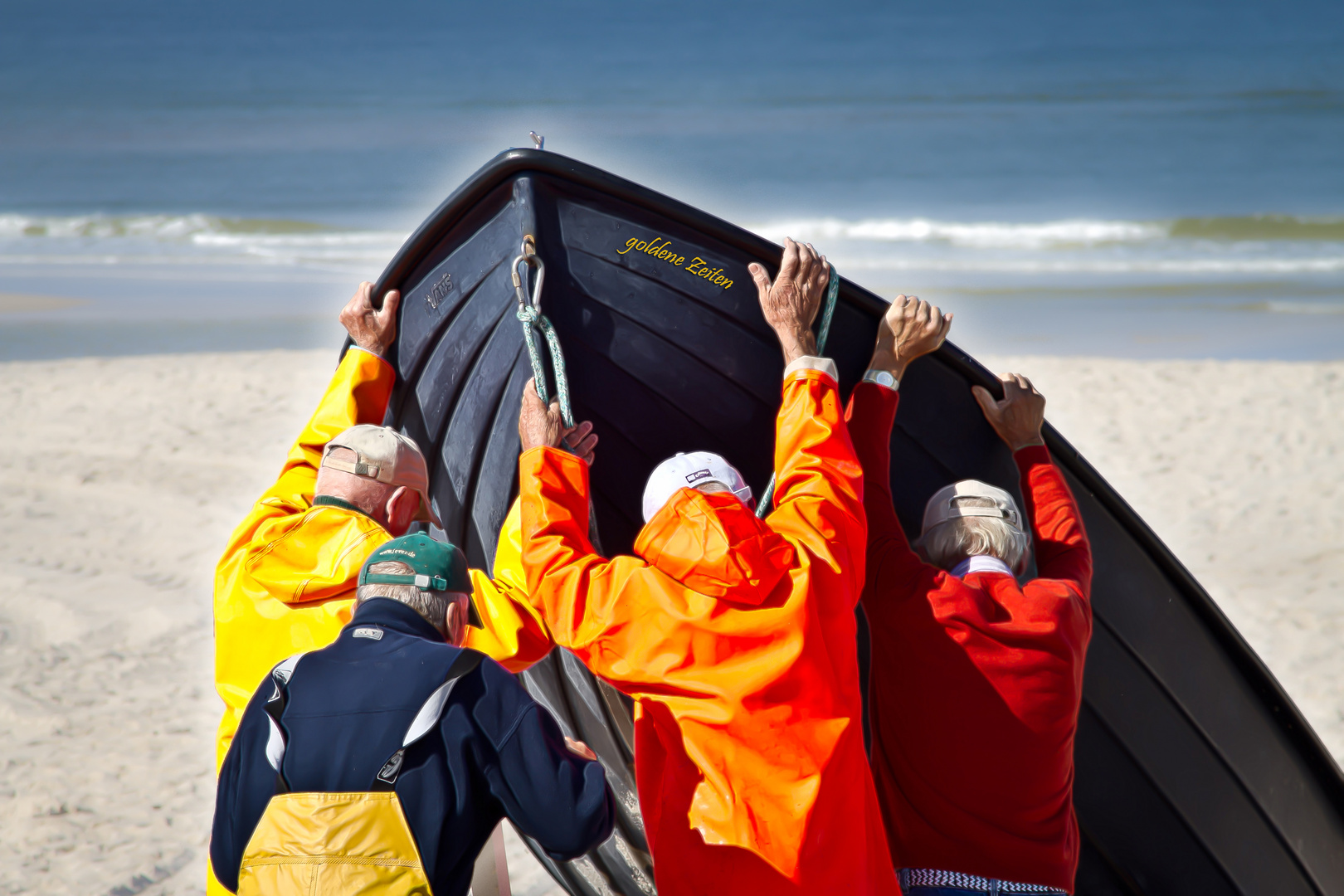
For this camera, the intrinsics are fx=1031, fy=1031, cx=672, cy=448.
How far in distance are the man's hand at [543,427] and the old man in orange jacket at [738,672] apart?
242mm

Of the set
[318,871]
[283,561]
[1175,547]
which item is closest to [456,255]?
[283,561]

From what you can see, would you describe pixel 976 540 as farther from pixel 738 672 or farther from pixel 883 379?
pixel 738 672

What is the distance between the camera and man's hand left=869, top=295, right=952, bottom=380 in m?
2.29

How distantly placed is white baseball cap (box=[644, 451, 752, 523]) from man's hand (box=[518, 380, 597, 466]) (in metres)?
0.21

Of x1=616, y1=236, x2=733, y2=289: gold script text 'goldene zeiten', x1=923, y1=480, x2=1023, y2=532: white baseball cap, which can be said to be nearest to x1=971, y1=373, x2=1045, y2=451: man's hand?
x1=923, y1=480, x2=1023, y2=532: white baseball cap

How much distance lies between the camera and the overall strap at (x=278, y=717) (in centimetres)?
155

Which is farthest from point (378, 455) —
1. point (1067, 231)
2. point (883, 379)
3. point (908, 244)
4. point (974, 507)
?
point (1067, 231)

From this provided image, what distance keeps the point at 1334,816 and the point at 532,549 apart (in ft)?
8.68

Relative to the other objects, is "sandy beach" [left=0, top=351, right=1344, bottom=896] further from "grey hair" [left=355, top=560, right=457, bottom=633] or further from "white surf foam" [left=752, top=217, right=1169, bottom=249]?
"white surf foam" [left=752, top=217, right=1169, bottom=249]

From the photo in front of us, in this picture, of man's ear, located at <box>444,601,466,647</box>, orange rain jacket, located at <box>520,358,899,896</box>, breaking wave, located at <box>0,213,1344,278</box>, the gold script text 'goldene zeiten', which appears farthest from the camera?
breaking wave, located at <box>0,213,1344,278</box>

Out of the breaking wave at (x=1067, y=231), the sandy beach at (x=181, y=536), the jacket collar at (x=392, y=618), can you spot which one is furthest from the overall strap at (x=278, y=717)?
the breaking wave at (x=1067, y=231)

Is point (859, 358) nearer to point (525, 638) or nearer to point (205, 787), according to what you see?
point (525, 638)

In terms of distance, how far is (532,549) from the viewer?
1.82 m

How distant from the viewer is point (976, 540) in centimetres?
200
